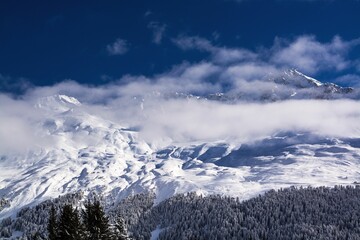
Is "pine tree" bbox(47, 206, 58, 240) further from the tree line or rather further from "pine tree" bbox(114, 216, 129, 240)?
"pine tree" bbox(114, 216, 129, 240)

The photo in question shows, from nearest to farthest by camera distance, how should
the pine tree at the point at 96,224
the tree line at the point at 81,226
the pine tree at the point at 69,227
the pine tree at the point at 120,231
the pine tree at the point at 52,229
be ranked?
the pine tree at the point at 69,227
the tree line at the point at 81,226
the pine tree at the point at 52,229
the pine tree at the point at 96,224
the pine tree at the point at 120,231

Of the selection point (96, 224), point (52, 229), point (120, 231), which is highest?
point (96, 224)

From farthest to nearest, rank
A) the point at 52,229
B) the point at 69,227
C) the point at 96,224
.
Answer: the point at 52,229
the point at 96,224
the point at 69,227

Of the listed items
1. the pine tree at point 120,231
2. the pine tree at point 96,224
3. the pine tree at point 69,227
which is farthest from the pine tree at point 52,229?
the pine tree at point 120,231

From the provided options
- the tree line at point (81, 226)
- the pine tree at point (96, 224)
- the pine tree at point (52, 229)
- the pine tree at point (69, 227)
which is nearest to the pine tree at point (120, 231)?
the tree line at point (81, 226)

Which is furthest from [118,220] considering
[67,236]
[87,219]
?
[67,236]

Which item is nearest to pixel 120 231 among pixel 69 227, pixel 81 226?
pixel 81 226

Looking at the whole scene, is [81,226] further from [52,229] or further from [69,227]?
[52,229]

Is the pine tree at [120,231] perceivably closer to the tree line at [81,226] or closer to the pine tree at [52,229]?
the tree line at [81,226]

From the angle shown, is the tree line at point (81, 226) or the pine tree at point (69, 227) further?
the tree line at point (81, 226)

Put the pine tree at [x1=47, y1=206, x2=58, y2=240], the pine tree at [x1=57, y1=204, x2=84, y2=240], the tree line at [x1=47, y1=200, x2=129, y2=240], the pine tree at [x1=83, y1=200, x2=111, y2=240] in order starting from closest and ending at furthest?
the pine tree at [x1=57, y1=204, x2=84, y2=240]
the tree line at [x1=47, y1=200, x2=129, y2=240]
the pine tree at [x1=47, y1=206, x2=58, y2=240]
the pine tree at [x1=83, y1=200, x2=111, y2=240]

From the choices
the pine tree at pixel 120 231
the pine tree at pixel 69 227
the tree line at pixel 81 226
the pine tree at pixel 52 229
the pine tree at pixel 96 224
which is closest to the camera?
the pine tree at pixel 69 227

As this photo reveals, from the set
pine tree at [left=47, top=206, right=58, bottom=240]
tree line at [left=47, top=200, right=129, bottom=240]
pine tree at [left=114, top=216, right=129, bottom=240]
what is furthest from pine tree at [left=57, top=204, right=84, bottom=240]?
pine tree at [left=114, top=216, right=129, bottom=240]

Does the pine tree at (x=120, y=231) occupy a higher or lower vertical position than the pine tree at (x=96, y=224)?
lower
